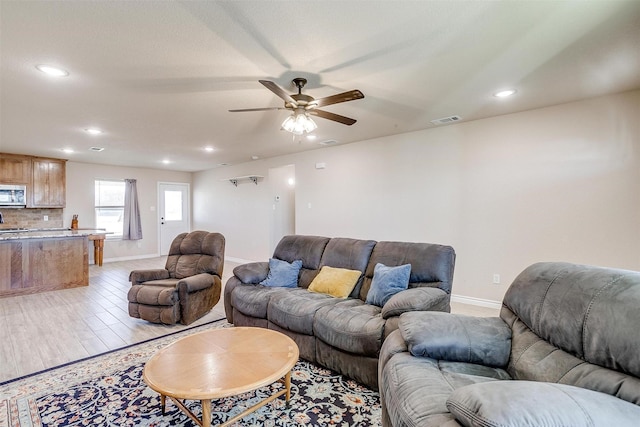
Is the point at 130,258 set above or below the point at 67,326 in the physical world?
above

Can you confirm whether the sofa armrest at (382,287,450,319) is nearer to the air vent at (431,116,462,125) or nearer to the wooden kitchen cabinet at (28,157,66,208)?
the air vent at (431,116,462,125)

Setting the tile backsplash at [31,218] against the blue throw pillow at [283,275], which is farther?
the tile backsplash at [31,218]

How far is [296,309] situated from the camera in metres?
2.56

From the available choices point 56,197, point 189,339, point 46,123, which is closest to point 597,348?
point 189,339

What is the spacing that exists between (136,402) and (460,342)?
82.6 inches

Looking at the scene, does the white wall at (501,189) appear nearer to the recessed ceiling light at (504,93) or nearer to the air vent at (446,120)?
the air vent at (446,120)

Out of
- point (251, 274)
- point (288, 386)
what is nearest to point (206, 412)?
point (288, 386)

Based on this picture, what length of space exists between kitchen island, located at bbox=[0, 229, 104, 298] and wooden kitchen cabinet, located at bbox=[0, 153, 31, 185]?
6.50 ft

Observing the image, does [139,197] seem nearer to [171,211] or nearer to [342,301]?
[171,211]

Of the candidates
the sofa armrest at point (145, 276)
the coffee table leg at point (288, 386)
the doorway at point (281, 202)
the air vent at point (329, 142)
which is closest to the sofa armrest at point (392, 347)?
the coffee table leg at point (288, 386)

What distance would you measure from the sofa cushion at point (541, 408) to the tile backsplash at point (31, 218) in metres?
8.65

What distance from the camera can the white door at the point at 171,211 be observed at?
28.4ft

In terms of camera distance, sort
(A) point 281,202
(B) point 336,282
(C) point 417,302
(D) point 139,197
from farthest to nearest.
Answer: (D) point 139,197
(A) point 281,202
(B) point 336,282
(C) point 417,302

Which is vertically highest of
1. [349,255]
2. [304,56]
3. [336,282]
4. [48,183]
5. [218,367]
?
[304,56]
